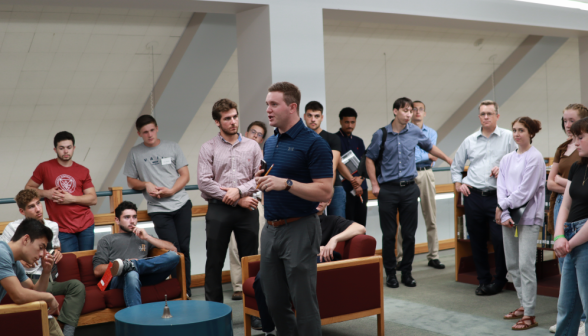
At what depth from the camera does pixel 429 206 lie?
6.41 metres

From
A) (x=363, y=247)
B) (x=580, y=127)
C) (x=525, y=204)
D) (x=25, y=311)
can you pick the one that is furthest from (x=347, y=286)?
(x=25, y=311)

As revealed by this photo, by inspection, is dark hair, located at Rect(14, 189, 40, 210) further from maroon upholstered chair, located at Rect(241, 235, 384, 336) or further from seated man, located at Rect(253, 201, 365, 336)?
seated man, located at Rect(253, 201, 365, 336)

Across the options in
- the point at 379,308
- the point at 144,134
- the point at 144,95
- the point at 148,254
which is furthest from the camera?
the point at 144,95

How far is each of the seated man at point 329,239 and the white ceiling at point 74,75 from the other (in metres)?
3.38

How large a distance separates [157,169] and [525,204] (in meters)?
3.03

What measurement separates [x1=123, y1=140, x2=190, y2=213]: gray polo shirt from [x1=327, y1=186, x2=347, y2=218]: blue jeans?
4.62 feet

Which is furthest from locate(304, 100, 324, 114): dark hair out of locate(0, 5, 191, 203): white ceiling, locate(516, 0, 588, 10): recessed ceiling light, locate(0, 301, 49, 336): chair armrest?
locate(516, 0, 588, 10): recessed ceiling light

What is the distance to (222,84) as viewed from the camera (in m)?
7.87

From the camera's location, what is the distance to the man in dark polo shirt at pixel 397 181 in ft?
17.7

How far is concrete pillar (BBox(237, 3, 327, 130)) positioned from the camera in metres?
5.41

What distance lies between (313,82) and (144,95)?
2969mm

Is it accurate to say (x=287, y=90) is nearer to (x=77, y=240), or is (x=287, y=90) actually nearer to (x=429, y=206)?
(x=77, y=240)

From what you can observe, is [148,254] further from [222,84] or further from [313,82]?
[222,84]

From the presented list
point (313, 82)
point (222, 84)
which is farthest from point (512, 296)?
point (222, 84)
